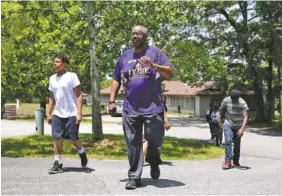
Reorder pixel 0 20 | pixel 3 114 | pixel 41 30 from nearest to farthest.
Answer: pixel 0 20, pixel 41 30, pixel 3 114

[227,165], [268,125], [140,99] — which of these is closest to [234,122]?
[227,165]

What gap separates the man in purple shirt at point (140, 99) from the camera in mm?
5898

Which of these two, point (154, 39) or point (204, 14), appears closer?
point (154, 39)

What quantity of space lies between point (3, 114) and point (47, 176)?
34282mm

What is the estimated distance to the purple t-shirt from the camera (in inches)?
232

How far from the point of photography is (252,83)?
3494 centimetres

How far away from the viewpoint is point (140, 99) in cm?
591

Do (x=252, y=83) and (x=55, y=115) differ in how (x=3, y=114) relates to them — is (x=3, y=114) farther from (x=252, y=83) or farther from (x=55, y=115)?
(x=55, y=115)

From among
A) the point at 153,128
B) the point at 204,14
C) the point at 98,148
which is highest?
the point at 204,14

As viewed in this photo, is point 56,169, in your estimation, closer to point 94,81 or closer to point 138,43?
point 138,43

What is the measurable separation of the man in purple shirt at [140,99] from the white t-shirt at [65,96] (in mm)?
1132

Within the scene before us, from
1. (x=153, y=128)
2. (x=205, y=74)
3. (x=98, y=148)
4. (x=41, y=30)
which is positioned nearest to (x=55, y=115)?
(x=153, y=128)

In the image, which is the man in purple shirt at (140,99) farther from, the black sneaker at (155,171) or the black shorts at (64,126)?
the black shorts at (64,126)

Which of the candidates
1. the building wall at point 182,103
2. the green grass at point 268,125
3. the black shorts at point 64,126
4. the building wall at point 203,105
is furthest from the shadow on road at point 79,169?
the building wall at point 182,103
